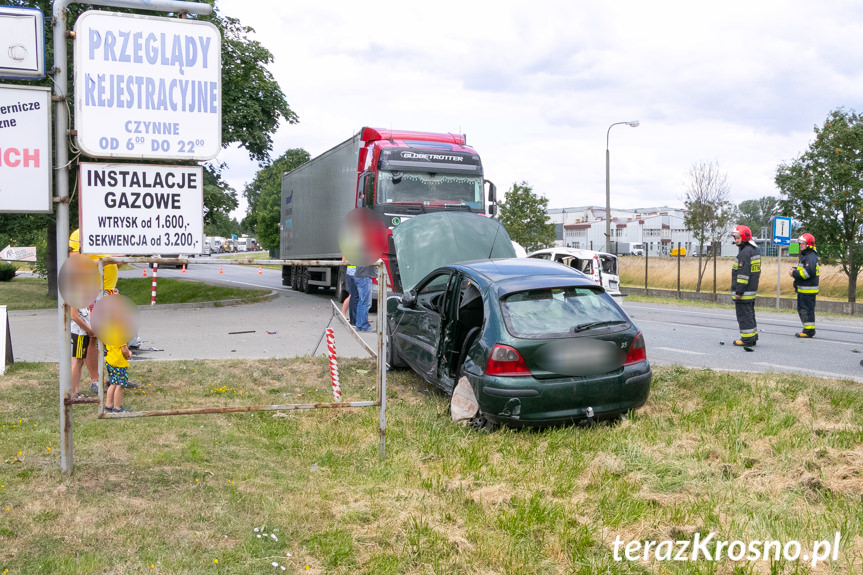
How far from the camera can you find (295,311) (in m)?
17.2

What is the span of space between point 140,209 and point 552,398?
341cm

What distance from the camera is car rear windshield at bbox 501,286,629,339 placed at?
19.6 feet

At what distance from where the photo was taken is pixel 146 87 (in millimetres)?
4934

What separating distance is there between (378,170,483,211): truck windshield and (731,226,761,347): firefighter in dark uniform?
19.2ft

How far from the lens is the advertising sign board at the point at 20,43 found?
4.66 metres

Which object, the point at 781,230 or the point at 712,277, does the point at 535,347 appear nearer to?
the point at 781,230

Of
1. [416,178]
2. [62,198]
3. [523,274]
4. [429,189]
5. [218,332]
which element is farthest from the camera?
[429,189]

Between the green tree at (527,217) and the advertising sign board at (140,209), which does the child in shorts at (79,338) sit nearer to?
the advertising sign board at (140,209)

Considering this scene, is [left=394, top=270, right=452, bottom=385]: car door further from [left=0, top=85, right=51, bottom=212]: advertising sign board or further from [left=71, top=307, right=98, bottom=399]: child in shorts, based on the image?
[left=0, top=85, right=51, bottom=212]: advertising sign board

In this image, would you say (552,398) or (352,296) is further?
(352,296)

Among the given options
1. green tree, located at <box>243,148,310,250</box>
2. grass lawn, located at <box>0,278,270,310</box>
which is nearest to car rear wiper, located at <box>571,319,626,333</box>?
grass lawn, located at <box>0,278,270,310</box>

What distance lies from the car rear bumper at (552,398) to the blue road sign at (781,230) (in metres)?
18.0

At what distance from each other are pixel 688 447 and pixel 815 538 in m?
1.77

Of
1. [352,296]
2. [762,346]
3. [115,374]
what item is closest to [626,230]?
[762,346]
